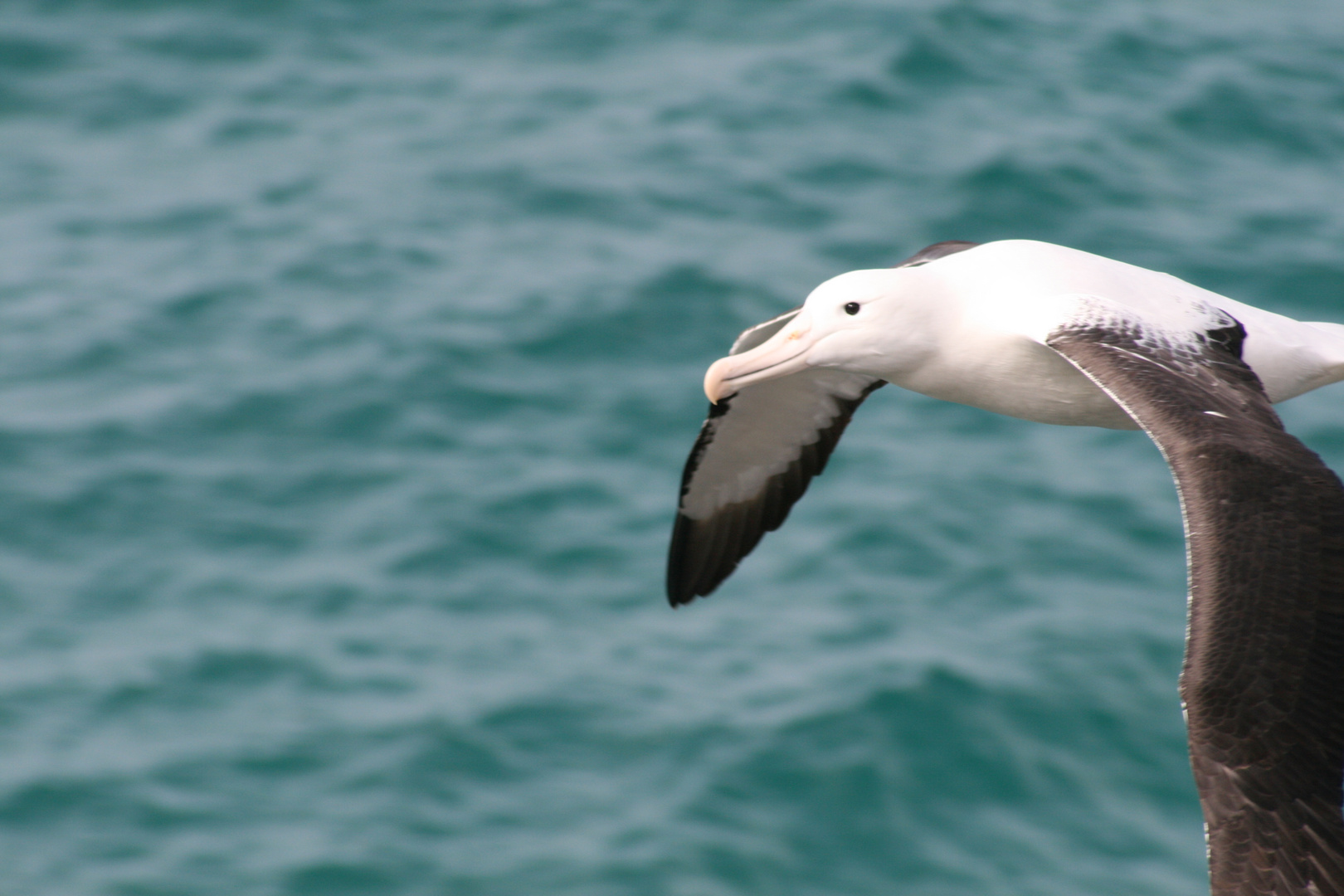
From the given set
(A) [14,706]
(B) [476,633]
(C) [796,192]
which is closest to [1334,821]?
(B) [476,633]

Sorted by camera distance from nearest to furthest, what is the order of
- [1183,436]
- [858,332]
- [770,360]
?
[1183,436], [858,332], [770,360]

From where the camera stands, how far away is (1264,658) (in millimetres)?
5582

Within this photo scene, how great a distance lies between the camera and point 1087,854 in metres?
14.2

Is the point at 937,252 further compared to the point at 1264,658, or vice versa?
the point at 937,252

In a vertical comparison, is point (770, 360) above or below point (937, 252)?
below

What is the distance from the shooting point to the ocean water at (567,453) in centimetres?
1449

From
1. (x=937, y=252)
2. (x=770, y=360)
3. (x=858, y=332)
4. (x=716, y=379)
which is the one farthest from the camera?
(x=937, y=252)

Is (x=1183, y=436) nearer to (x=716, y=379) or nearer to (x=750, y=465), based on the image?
(x=716, y=379)

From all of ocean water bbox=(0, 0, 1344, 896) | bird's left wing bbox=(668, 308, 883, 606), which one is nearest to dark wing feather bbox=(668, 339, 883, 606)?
bird's left wing bbox=(668, 308, 883, 606)

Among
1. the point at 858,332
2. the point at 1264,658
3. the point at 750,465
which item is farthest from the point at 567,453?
the point at 1264,658

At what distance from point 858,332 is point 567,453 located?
10.1 m

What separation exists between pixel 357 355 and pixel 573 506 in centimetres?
321

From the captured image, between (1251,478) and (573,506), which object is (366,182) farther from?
(1251,478)

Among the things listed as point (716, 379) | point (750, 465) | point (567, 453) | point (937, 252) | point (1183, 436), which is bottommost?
point (1183, 436)
